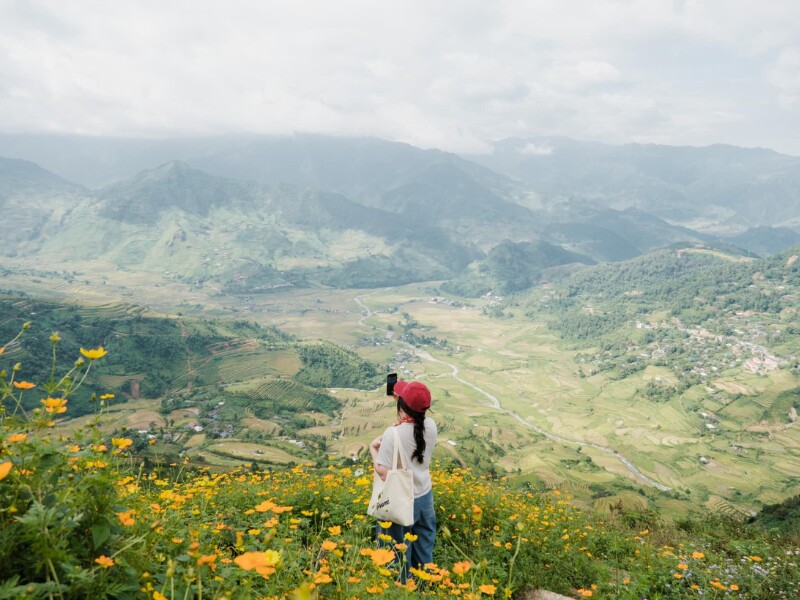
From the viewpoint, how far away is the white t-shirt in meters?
5.16

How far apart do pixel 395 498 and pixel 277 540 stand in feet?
4.67

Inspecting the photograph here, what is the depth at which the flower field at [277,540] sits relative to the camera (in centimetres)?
225

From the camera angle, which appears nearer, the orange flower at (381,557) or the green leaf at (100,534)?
the green leaf at (100,534)

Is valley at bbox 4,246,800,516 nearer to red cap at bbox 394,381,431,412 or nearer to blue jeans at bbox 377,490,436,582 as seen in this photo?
blue jeans at bbox 377,490,436,582

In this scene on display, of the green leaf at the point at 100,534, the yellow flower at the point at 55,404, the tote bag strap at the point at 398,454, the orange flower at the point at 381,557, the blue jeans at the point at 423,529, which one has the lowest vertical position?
the blue jeans at the point at 423,529

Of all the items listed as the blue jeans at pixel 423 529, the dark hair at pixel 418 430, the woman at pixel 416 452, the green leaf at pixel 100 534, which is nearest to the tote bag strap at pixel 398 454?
the woman at pixel 416 452

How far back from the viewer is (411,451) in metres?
5.20

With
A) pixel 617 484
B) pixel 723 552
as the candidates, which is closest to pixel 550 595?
pixel 723 552

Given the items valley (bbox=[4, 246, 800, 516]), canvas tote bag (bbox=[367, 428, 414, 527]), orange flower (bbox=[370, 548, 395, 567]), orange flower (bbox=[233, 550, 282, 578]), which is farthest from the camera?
valley (bbox=[4, 246, 800, 516])

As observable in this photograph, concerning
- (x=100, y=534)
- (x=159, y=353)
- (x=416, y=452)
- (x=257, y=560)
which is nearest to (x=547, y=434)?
(x=416, y=452)

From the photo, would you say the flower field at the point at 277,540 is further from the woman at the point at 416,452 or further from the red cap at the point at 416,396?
the red cap at the point at 416,396

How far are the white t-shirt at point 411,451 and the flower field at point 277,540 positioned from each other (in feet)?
2.08

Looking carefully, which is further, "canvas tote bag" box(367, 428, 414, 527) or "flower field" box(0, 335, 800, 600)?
"canvas tote bag" box(367, 428, 414, 527)

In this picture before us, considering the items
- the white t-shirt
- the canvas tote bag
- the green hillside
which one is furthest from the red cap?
the green hillside
